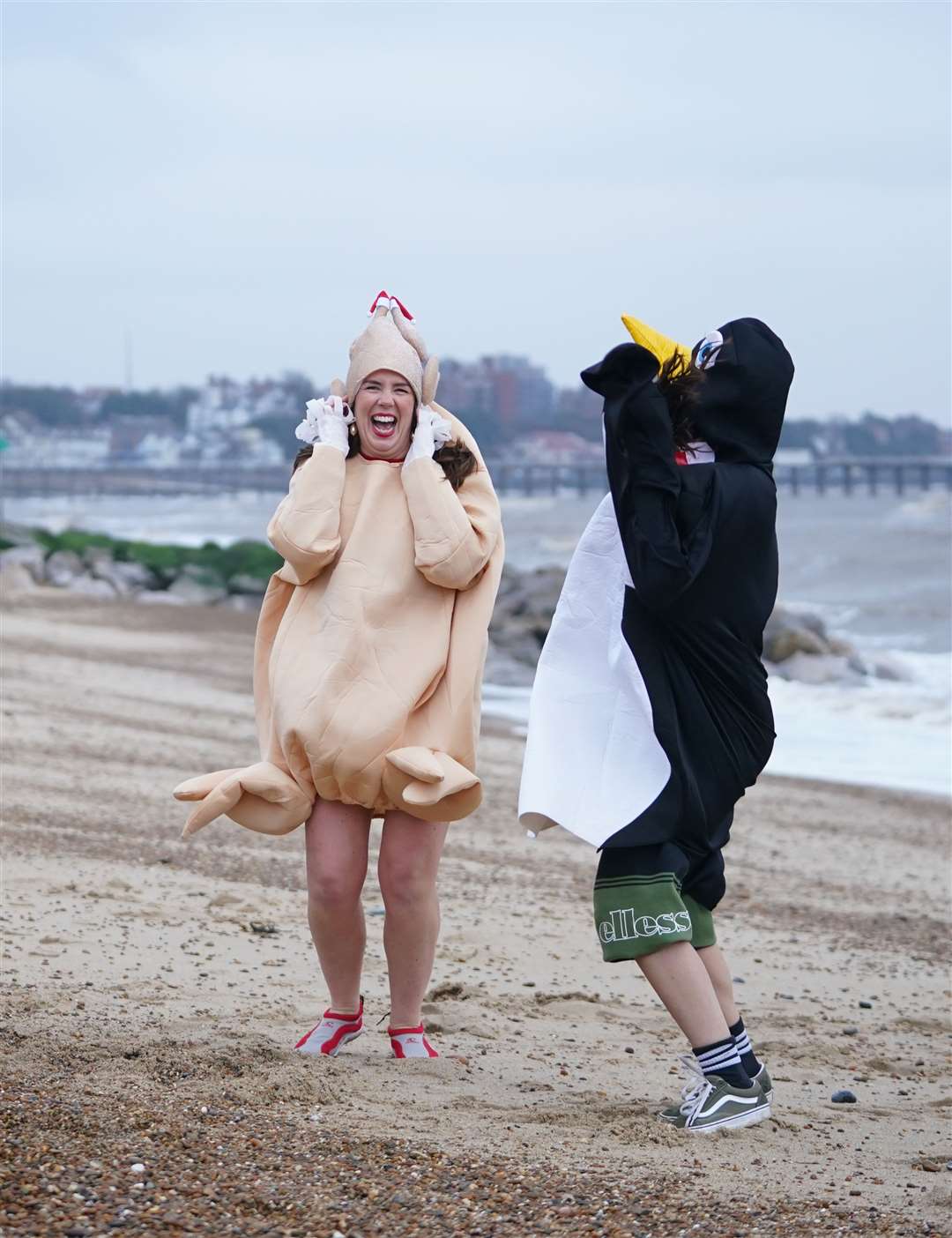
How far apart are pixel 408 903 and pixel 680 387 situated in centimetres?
150

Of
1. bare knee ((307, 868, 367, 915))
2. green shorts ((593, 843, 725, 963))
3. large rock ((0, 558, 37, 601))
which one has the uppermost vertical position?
green shorts ((593, 843, 725, 963))

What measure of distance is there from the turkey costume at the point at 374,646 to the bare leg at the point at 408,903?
99 millimetres

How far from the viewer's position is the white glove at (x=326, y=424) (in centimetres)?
434

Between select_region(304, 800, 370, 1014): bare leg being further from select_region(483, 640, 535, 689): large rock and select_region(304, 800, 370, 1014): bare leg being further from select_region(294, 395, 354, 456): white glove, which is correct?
select_region(483, 640, 535, 689): large rock

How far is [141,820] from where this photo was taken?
7.55 meters

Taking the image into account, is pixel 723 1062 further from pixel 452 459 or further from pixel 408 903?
pixel 452 459

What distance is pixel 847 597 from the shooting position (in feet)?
114

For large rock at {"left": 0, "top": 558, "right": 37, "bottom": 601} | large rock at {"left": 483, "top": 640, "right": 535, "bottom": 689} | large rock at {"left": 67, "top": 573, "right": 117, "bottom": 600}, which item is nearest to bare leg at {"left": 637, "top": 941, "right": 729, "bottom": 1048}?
large rock at {"left": 483, "top": 640, "right": 535, "bottom": 689}

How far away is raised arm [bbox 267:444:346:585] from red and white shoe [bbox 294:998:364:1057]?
3.87 feet

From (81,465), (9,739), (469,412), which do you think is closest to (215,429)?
(81,465)

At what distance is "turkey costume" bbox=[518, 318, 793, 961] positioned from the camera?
3.85 metres

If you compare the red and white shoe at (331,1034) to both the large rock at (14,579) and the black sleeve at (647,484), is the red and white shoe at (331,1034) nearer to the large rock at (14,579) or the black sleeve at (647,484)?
the black sleeve at (647,484)

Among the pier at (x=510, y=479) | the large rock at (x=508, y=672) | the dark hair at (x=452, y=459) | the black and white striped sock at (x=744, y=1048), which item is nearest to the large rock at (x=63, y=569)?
the large rock at (x=508, y=672)

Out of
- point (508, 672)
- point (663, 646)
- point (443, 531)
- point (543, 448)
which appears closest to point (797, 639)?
point (508, 672)
